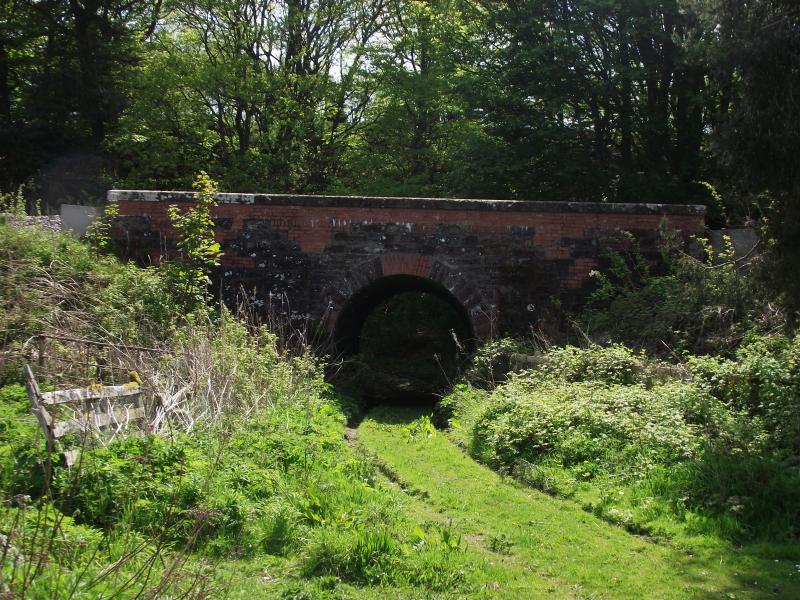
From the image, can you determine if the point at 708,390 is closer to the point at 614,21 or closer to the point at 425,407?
the point at 425,407

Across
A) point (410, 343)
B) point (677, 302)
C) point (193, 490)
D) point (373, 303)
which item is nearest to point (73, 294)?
point (193, 490)

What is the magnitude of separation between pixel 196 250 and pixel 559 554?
866cm

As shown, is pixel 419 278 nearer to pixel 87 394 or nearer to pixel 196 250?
pixel 196 250

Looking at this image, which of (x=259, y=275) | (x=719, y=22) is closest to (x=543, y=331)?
(x=259, y=275)

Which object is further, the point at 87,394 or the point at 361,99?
the point at 361,99

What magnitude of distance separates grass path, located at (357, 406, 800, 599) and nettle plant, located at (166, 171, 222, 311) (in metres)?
5.44

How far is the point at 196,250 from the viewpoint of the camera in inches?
516

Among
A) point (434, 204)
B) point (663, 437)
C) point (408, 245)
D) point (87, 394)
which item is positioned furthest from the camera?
point (408, 245)

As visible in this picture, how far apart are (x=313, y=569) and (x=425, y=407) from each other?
11.5 m

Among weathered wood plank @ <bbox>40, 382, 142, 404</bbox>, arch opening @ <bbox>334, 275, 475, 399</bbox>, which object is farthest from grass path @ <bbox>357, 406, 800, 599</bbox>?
arch opening @ <bbox>334, 275, 475, 399</bbox>

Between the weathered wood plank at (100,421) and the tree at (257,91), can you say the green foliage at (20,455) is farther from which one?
the tree at (257,91)

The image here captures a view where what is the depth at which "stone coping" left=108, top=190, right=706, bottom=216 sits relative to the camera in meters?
14.2

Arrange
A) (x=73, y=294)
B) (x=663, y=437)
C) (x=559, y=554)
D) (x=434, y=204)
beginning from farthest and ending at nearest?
(x=434, y=204), (x=73, y=294), (x=663, y=437), (x=559, y=554)

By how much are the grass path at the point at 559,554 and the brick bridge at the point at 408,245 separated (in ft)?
19.4
